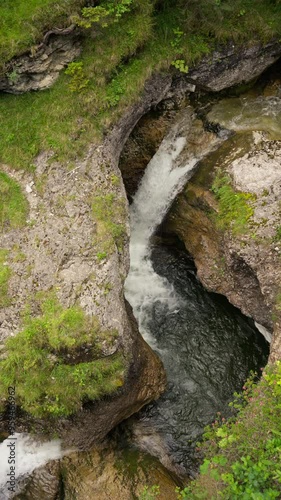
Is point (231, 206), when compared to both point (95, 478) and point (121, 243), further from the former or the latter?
point (95, 478)

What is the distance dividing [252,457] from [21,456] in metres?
6.96

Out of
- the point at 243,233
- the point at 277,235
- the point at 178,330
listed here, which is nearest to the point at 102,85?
the point at 243,233

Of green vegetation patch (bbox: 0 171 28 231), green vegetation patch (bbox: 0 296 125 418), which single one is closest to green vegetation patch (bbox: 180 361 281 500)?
green vegetation patch (bbox: 0 296 125 418)

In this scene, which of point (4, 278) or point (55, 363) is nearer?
point (55, 363)

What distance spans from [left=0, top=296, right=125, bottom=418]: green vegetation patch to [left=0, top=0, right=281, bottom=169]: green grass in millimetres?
4273

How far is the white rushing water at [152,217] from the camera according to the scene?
12.8 meters

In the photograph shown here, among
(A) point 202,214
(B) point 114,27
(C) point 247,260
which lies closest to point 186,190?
(A) point 202,214

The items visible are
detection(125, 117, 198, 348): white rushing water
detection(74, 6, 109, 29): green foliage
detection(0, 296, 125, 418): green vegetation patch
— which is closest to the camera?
detection(0, 296, 125, 418): green vegetation patch

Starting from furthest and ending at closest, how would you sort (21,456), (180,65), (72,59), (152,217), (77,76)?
1. (152,217)
2. (180,65)
3. (21,456)
4. (72,59)
5. (77,76)

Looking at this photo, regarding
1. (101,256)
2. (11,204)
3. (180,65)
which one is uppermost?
(180,65)

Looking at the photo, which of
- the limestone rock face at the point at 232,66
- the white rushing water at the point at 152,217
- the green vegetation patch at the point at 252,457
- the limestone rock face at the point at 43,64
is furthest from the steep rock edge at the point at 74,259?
the green vegetation patch at the point at 252,457

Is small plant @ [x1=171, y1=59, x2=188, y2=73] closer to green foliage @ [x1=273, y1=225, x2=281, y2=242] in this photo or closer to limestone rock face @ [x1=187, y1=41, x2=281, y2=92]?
limestone rock face @ [x1=187, y1=41, x2=281, y2=92]

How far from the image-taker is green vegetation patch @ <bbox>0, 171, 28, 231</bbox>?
1034 centimetres

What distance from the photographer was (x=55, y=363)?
9688 mm
